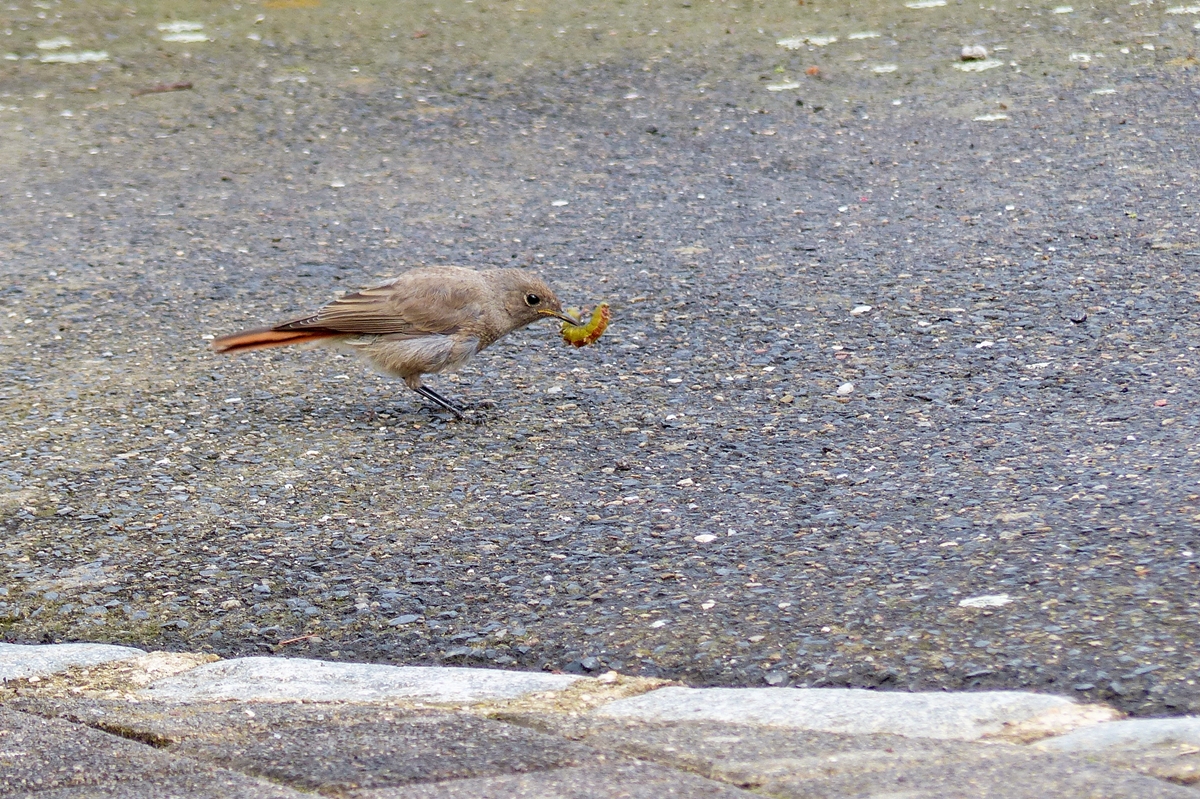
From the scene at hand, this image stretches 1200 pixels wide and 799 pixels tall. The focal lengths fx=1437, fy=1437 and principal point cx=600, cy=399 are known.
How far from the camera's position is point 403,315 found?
206 inches

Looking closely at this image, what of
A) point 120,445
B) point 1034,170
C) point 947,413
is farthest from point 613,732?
point 1034,170

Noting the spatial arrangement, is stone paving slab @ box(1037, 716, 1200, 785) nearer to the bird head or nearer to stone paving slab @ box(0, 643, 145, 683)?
stone paving slab @ box(0, 643, 145, 683)

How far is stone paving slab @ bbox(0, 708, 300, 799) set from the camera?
2689mm

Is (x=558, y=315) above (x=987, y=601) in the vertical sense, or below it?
below

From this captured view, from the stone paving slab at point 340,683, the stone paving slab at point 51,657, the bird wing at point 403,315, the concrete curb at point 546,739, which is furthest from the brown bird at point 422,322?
the concrete curb at point 546,739

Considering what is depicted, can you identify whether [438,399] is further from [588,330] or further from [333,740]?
[333,740]

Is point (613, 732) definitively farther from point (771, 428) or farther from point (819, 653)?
point (771, 428)

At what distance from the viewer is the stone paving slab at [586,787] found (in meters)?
2.54

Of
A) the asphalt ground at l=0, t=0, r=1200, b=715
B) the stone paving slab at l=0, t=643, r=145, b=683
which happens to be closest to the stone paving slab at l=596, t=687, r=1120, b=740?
the asphalt ground at l=0, t=0, r=1200, b=715

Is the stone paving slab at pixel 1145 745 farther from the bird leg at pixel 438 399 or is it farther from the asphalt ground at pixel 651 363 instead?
the bird leg at pixel 438 399

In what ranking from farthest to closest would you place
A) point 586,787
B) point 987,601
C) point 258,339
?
1. point 258,339
2. point 987,601
3. point 586,787

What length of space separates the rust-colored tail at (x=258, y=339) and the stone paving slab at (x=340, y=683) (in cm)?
194

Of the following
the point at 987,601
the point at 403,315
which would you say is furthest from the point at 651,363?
the point at 987,601

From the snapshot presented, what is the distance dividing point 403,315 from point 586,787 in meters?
2.92
